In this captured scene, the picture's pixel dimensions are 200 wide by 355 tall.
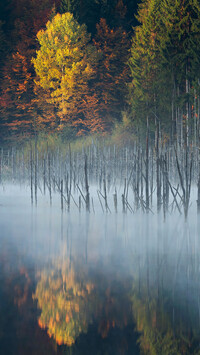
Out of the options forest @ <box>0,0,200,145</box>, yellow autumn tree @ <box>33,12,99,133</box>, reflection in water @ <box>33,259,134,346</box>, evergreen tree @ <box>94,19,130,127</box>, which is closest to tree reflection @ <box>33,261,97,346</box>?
reflection in water @ <box>33,259,134,346</box>

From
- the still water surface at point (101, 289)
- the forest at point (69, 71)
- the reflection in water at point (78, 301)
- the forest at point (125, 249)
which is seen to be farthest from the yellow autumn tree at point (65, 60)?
the reflection in water at point (78, 301)

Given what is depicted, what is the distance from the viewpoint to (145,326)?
3.54m

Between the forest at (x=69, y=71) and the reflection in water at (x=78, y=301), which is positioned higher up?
the forest at (x=69, y=71)

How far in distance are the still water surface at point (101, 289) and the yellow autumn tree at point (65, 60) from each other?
16897 mm

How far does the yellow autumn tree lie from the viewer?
23984 mm

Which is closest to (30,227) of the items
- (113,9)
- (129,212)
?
(129,212)

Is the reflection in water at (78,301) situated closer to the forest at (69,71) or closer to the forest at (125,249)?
the forest at (125,249)

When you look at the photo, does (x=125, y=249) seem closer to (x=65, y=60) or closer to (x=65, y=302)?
(x=65, y=302)

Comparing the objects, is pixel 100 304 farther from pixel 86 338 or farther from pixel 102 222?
pixel 102 222

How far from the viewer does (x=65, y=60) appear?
2458 centimetres

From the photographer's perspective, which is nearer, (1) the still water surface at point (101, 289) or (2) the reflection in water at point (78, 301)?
(1) the still water surface at point (101, 289)

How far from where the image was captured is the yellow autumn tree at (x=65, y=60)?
24.0m

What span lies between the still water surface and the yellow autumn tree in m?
16.9

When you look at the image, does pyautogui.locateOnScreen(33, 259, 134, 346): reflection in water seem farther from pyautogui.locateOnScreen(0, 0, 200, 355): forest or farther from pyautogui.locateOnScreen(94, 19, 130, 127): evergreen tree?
pyautogui.locateOnScreen(94, 19, 130, 127): evergreen tree
